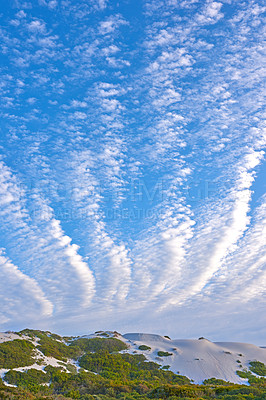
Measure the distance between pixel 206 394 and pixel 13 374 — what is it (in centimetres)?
1627

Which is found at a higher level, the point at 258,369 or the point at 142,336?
the point at 142,336

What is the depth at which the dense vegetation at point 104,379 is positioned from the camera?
2061 centimetres

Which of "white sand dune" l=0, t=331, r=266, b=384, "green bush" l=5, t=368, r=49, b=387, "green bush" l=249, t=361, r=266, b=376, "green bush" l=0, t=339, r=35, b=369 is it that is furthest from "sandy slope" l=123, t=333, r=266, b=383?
"green bush" l=5, t=368, r=49, b=387

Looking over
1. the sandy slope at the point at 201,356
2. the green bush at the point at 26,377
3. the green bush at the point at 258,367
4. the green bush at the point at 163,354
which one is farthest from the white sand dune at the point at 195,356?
the green bush at the point at 26,377

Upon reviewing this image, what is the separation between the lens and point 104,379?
2919 cm

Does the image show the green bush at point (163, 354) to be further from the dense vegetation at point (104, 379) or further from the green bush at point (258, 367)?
the green bush at point (258, 367)

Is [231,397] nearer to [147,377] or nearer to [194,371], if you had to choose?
[147,377]

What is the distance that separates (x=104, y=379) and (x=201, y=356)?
21.6 metres

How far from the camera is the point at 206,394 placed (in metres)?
21.4

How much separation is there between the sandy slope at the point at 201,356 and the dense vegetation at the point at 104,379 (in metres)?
2.16

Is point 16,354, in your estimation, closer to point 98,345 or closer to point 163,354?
point 98,345

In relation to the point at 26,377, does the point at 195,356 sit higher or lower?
lower

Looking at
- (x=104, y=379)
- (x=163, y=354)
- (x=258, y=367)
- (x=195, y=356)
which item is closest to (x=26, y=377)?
(x=104, y=379)

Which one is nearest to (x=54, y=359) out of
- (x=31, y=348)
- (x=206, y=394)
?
(x=31, y=348)
